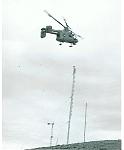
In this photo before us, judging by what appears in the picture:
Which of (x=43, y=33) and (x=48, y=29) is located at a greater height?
(x=48, y=29)

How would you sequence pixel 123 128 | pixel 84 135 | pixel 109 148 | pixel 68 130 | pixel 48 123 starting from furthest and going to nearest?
1. pixel 48 123
2. pixel 84 135
3. pixel 68 130
4. pixel 109 148
5. pixel 123 128

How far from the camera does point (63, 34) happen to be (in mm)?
66750

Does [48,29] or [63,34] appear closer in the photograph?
[63,34]

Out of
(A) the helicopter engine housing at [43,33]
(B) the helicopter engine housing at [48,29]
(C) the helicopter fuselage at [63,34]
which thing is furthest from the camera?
(B) the helicopter engine housing at [48,29]

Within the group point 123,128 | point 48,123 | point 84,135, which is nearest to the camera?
point 123,128

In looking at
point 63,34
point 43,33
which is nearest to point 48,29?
point 43,33

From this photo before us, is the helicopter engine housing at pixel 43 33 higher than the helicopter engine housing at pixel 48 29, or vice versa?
the helicopter engine housing at pixel 48 29

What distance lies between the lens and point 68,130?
215 ft

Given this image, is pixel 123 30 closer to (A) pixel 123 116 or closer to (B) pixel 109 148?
(A) pixel 123 116

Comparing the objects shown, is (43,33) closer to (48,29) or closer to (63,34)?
(48,29)

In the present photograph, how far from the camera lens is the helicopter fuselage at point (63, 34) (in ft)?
218

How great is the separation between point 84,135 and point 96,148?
22.6 m

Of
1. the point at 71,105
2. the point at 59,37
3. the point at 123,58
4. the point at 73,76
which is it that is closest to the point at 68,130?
the point at 71,105

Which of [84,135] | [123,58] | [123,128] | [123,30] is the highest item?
[123,30]
